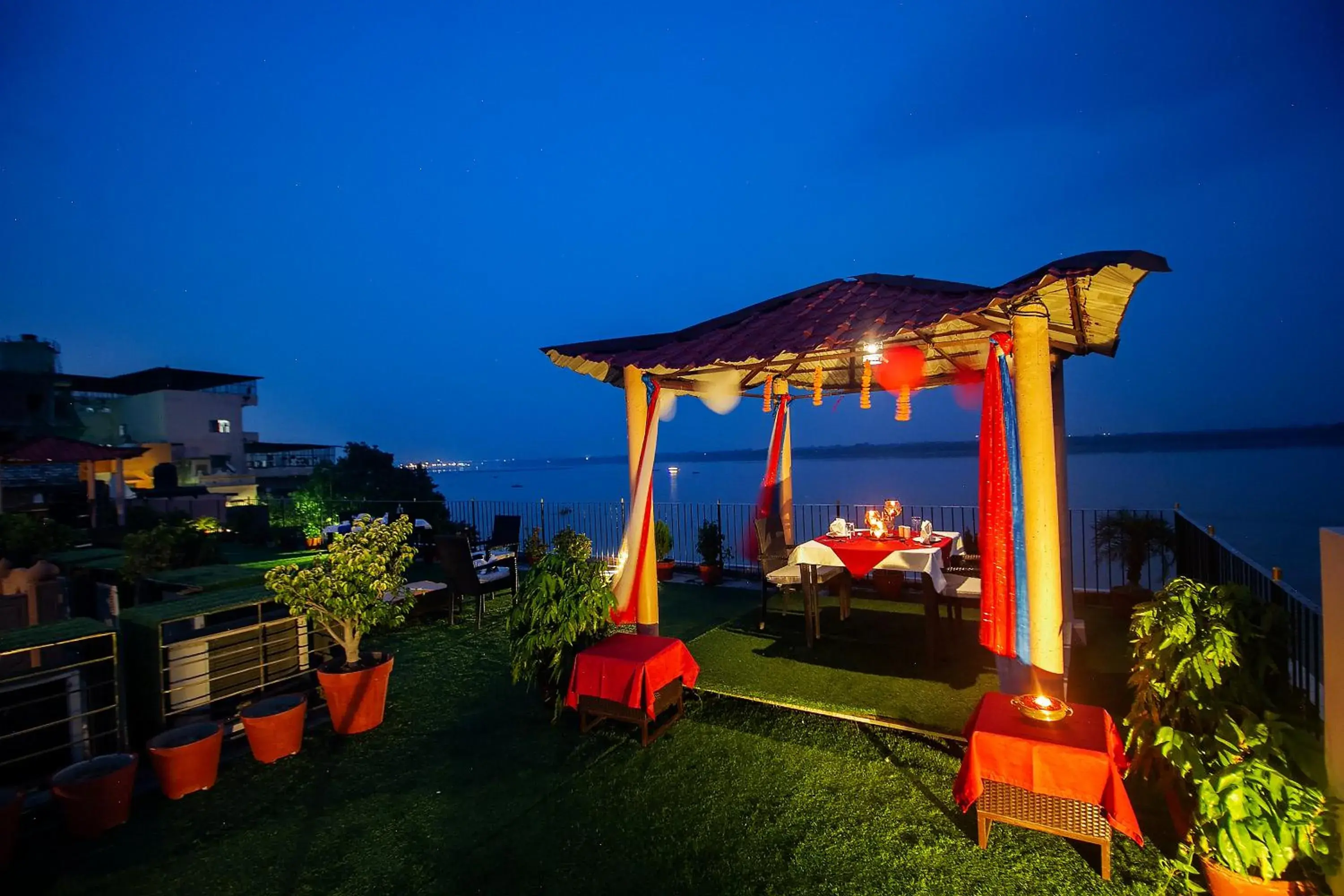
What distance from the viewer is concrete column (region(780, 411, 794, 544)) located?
695 cm

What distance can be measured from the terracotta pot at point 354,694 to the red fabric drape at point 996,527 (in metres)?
3.97

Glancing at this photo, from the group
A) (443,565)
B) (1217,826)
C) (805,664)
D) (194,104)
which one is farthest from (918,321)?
(194,104)

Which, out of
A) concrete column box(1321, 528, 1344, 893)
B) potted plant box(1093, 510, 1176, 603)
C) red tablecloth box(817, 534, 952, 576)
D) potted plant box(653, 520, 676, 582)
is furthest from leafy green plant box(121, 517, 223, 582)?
potted plant box(1093, 510, 1176, 603)

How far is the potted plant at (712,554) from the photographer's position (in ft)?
26.6

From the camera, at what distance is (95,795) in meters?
2.88

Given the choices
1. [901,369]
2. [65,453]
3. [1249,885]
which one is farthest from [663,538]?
[65,453]

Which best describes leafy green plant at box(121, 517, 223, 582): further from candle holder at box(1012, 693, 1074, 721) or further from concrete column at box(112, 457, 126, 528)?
concrete column at box(112, 457, 126, 528)

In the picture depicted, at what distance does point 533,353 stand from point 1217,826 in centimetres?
11768

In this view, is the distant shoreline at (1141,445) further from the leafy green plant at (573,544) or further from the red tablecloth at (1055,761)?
the red tablecloth at (1055,761)

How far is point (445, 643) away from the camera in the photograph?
5.92 meters

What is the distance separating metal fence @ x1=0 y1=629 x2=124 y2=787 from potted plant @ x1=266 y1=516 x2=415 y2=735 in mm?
949

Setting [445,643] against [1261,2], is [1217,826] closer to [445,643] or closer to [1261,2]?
[445,643]

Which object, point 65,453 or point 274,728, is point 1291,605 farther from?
point 65,453

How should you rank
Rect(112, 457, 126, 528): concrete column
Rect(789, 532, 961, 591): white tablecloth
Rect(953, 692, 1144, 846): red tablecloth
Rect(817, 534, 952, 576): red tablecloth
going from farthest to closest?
Rect(112, 457, 126, 528): concrete column → Rect(817, 534, 952, 576): red tablecloth → Rect(789, 532, 961, 591): white tablecloth → Rect(953, 692, 1144, 846): red tablecloth
